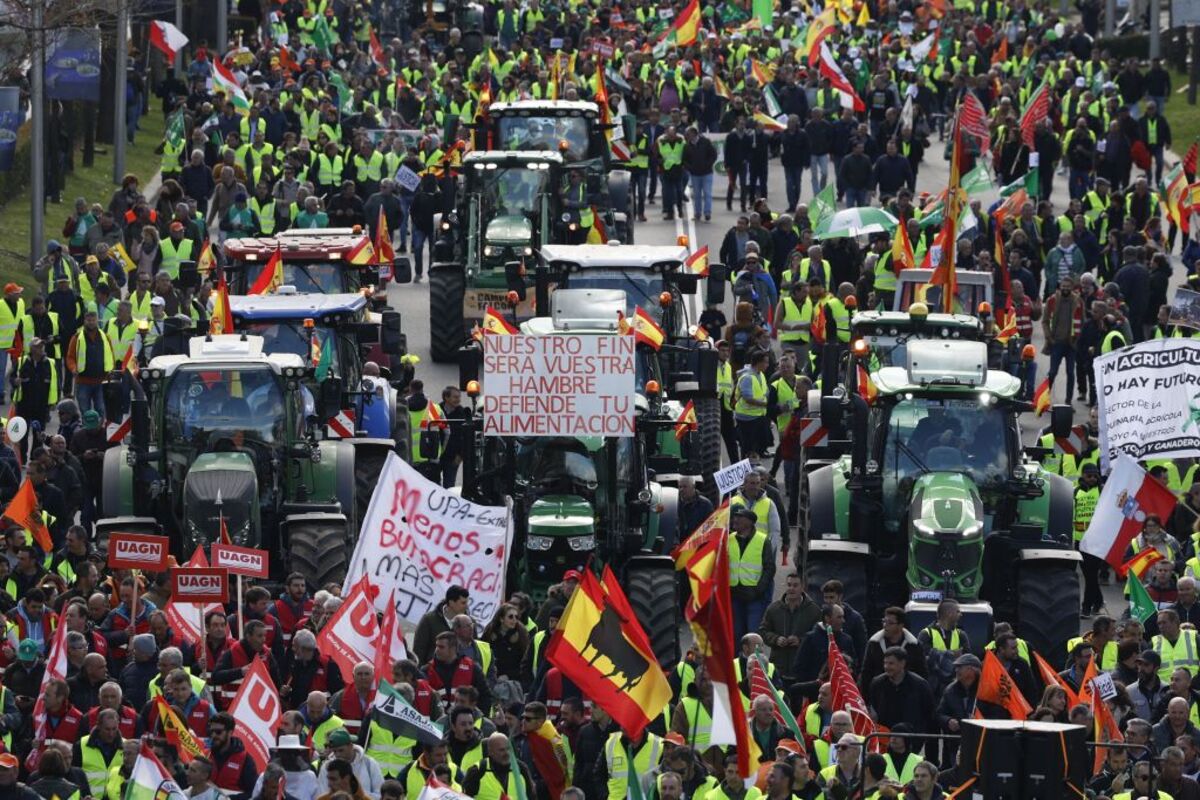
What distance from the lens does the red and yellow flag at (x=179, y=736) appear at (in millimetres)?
20616

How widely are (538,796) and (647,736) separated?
3.22 ft

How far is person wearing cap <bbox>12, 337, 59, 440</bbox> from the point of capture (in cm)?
3180

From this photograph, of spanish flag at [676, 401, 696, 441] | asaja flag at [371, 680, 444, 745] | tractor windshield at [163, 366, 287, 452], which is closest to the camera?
asaja flag at [371, 680, 444, 745]

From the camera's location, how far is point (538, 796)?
69.7ft

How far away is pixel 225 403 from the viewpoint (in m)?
26.4

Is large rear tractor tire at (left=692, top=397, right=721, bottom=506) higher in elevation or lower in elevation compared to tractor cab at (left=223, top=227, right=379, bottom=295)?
lower

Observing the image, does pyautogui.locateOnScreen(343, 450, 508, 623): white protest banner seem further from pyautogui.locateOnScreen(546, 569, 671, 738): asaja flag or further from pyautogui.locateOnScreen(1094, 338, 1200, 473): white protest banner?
pyautogui.locateOnScreen(1094, 338, 1200, 473): white protest banner

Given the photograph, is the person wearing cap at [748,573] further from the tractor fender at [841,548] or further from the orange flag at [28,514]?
the orange flag at [28,514]

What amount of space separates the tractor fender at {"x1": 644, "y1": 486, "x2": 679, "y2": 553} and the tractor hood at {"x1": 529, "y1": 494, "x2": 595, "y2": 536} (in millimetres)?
810

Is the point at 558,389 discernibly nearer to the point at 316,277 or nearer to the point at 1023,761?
the point at 316,277

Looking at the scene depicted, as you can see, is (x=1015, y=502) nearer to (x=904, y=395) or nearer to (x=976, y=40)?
(x=904, y=395)

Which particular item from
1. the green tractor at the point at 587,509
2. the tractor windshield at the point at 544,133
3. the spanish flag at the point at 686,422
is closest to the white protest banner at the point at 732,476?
the green tractor at the point at 587,509

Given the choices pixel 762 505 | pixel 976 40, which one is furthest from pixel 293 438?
pixel 976 40

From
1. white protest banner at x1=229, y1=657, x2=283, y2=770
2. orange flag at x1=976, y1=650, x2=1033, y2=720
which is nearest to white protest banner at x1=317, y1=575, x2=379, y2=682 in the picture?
white protest banner at x1=229, y1=657, x2=283, y2=770
